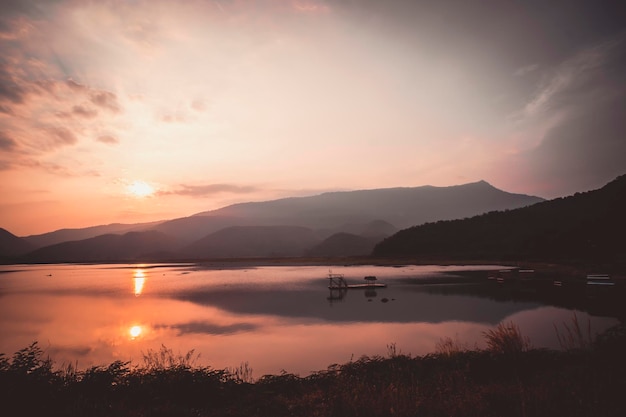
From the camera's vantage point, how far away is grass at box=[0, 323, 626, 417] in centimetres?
966

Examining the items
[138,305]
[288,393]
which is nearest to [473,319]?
[288,393]

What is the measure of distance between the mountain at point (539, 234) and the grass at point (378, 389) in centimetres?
6666

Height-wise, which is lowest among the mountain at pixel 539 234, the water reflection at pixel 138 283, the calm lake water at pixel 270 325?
the calm lake water at pixel 270 325

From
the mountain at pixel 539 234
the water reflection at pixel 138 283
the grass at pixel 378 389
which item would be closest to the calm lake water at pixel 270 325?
the grass at pixel 378 389

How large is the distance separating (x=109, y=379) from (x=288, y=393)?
7.40 metres

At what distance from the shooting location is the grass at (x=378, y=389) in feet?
31.7

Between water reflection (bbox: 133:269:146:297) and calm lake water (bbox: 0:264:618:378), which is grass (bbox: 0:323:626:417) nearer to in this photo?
calm lake water (bbox: 0:264:618:378)

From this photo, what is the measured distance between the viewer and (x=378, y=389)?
12.5 m

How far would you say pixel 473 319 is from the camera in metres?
32.5

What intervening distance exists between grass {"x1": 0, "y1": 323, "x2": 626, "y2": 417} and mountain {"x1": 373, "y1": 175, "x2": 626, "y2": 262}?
219ft

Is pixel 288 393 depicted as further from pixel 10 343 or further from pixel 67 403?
pixel 10 343

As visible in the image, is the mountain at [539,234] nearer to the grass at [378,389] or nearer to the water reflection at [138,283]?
the grass at [378,389]

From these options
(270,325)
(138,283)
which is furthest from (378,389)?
(138,283)

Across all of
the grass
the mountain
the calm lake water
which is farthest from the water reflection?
the mountain
